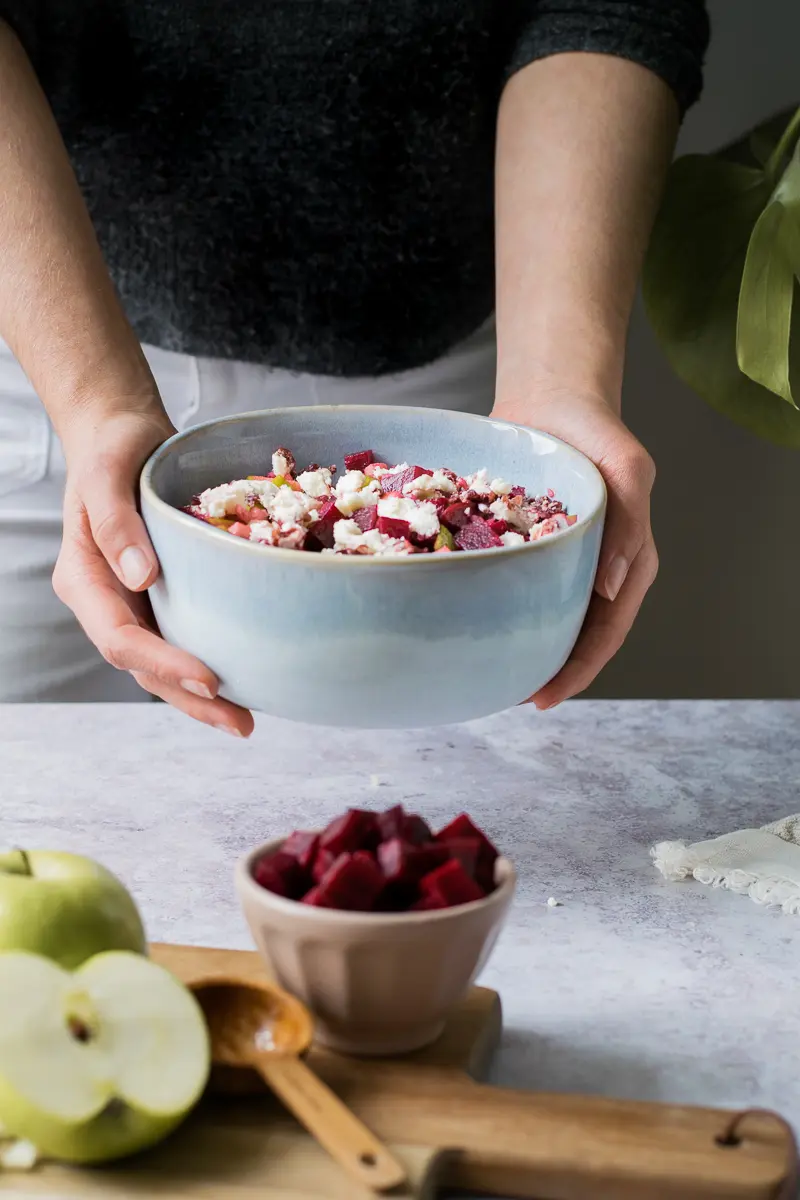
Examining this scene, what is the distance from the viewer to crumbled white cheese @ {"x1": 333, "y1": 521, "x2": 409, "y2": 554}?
88 centimetres

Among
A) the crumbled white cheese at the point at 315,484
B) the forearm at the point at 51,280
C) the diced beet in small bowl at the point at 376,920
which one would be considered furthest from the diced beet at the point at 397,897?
the forearm at the point at 51,280

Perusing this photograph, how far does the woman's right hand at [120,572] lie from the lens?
0.91m

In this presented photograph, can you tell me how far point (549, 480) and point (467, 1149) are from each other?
0.53 m

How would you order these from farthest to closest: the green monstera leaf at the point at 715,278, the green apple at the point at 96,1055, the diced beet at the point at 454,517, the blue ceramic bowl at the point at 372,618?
1. the green monstera leaf at the point at 715,278
2. the diced beet at the point at 454,517
3. the blue ceramic bowl at the point at 372,618
4. the green apple at the point at 96,1055

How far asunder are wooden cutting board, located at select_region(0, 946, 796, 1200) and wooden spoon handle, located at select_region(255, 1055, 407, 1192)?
0.04 feet

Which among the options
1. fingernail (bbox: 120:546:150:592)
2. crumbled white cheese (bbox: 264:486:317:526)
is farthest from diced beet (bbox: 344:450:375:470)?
fingernail (bbox: 120:546:150:592)

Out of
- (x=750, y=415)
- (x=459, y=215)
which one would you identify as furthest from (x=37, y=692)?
(x=750, y=415)

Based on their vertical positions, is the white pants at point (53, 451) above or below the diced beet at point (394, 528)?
below

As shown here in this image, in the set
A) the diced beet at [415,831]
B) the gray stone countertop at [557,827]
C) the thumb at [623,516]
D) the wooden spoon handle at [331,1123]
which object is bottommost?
the gray stone countertop at [557,827]

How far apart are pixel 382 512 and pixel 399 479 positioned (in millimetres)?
88

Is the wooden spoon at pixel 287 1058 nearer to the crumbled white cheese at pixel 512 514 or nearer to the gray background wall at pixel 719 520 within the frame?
the crumbled white cheese at pixel 512 514

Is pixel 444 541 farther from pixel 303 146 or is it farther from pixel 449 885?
pixel 303 146

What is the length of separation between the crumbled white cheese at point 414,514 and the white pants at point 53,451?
0.55 meters

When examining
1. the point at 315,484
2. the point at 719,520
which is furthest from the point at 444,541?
the point at 719,520
